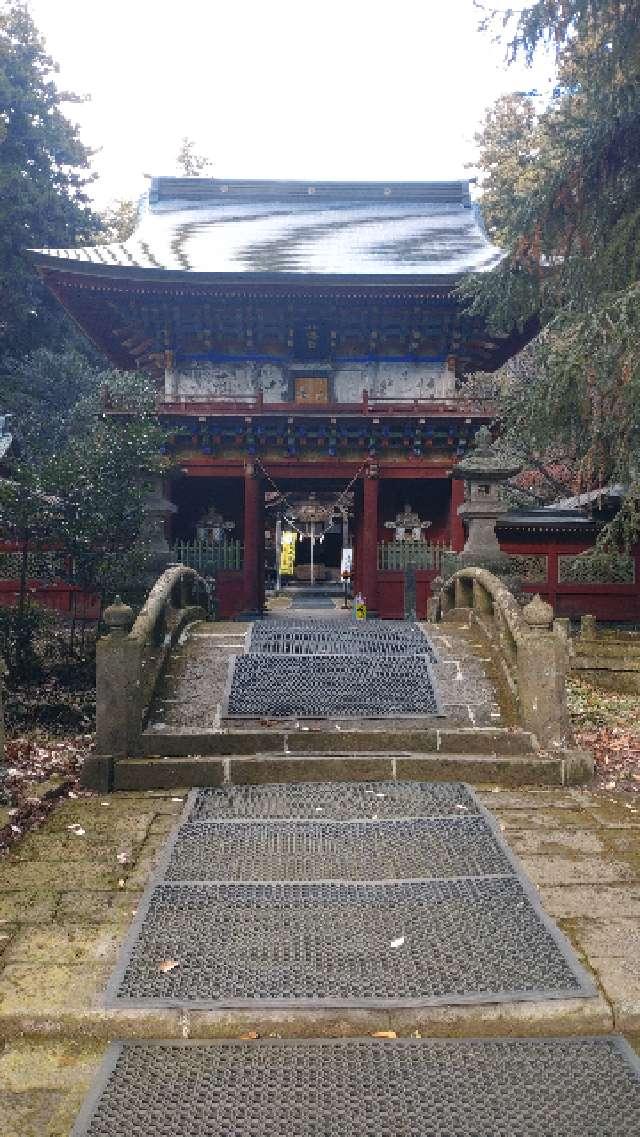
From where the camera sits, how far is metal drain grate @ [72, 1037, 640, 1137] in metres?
2.34

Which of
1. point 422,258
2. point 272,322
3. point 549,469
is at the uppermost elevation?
point 422,258

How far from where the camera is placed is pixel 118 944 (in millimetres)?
3430

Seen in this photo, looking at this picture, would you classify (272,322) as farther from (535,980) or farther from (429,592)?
(535,980)

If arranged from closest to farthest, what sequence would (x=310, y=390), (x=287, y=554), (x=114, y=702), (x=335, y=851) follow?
1. (x=335, y=851)
2. (x=114, y=702)
3. (x=310, y=390)
4. (x=287, y=554)

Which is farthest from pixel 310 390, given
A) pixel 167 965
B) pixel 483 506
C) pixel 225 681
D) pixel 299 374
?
pixel 167 965

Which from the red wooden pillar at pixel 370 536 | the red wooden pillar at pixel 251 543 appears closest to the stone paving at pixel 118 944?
the red wooden pillar at pixel 251 543

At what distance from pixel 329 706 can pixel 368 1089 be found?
444 centimetres

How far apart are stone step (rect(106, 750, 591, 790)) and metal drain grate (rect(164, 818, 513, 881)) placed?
94 centimetres

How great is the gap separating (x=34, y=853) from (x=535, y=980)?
294cm

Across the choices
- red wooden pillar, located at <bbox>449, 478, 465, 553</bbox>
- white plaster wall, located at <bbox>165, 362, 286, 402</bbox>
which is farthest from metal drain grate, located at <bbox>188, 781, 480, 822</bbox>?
white plaster wall, located at <bbox>165, 362, 286, 402</bbox>

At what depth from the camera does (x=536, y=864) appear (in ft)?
14.2

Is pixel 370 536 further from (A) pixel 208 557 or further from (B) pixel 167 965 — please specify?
(B) pixel 167 965

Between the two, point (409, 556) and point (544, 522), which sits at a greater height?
point (544, 522)

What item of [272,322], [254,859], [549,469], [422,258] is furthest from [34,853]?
[549,469]
